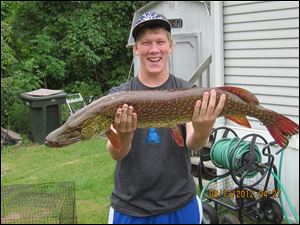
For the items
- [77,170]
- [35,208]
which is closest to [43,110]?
[77,170]

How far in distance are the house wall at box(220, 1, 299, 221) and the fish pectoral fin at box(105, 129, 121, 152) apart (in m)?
2.91

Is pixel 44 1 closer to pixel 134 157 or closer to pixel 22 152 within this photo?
pixel 22 152

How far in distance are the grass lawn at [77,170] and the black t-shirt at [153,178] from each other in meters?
2.93

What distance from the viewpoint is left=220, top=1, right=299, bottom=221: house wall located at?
4840 mm

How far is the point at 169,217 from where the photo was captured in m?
2.41

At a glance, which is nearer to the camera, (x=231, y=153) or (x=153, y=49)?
(x=153, y=49)

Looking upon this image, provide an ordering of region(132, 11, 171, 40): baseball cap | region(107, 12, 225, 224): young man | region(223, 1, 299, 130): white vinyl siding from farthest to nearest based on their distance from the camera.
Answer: region(223, 1, 299, 130): white vinyl siding
region(132, 11, 171, 40): baseball cap
region(107, 12, 225, 224): young man

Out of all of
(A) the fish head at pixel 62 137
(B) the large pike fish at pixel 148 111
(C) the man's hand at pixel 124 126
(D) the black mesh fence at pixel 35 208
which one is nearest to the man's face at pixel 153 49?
(B) the large pike fish at pixel 148 111

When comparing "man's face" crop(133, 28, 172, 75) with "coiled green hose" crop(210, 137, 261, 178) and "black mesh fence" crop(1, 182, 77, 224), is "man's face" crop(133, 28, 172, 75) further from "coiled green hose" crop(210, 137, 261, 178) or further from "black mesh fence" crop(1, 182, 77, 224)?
"coiled green hose" crop(210, 137, 261, 178)

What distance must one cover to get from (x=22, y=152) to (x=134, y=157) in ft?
24.4

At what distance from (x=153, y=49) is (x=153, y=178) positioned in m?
0.68

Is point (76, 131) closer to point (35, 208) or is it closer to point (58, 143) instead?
point (58, 143)

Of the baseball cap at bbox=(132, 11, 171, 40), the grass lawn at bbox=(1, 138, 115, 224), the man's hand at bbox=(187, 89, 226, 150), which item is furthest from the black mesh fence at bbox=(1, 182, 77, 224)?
the baseball cap at bbox=(132, 11, 171, 40)

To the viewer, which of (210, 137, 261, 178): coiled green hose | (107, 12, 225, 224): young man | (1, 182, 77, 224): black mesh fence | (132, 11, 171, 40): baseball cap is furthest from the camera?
(210, 137, 261, 178): coiled green hose
